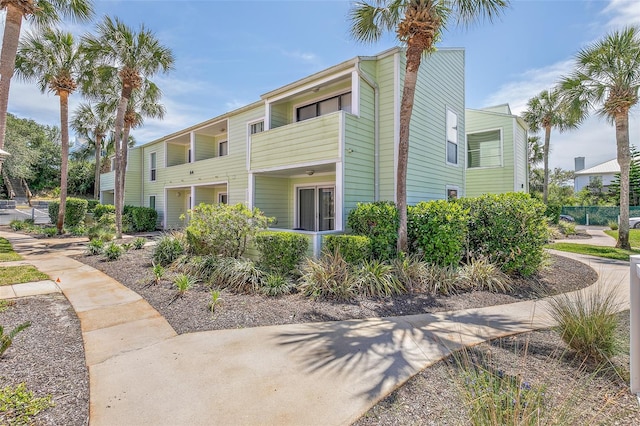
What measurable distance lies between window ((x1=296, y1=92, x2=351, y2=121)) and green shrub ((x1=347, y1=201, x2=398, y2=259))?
463 cm

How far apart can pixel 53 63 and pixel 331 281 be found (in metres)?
17.1

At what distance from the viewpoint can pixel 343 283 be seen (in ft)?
20.9

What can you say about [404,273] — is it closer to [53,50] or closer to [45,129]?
[53,50]

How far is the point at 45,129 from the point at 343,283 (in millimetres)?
56541

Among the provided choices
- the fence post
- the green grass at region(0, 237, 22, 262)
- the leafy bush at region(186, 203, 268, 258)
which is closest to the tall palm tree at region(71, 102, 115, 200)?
the green grass at region(0, 237, 22, 262)

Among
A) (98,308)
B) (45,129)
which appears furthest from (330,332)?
(45,129)

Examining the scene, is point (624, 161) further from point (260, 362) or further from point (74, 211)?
point (74, 211)

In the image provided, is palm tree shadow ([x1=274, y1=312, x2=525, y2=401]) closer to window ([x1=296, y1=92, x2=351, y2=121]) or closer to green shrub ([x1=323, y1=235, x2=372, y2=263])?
green shrub ([x1=323, y1=235, x2=372, y2=263])

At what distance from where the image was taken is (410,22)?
7.32 meters

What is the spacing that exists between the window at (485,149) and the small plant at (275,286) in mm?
14799

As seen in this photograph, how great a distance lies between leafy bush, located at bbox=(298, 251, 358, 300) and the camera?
20.7 feet

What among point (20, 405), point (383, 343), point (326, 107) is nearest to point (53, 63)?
point (326, 107)

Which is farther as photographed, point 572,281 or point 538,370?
point 572,281

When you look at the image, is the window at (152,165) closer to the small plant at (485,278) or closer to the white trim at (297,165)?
the white trim at (297,165)
